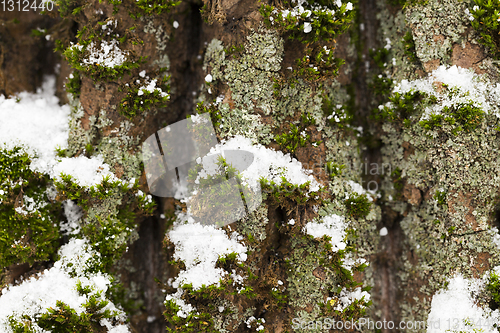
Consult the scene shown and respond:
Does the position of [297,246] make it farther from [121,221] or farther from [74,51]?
[74,51]

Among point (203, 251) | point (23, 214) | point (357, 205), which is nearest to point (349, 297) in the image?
point (357, 205)

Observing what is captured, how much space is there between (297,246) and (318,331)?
3.65ft

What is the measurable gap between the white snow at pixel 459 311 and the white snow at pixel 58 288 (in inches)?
158

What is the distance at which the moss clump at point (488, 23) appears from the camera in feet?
11.9

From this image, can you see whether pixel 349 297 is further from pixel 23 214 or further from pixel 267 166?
pixel 23 214

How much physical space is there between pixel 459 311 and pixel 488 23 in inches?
138

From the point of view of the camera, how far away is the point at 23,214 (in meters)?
3.84

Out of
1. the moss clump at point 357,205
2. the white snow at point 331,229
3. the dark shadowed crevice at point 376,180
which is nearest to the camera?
the white snow at point 331,229

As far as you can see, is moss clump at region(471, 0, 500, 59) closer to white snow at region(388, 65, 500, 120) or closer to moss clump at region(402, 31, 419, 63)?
white snow at region(388, 65, 500, 120)

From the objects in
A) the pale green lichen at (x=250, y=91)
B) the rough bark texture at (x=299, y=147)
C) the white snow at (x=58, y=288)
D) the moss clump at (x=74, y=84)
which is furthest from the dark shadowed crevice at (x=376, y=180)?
the moss clump at (x=74, y=84)

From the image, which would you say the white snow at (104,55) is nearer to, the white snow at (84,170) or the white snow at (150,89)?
the white snow at (150,89)

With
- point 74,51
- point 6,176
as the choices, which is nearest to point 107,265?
point 6,176

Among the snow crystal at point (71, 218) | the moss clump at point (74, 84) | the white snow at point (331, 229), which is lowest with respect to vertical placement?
the white snow at point (331, 229)

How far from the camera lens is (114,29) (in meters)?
3.91
